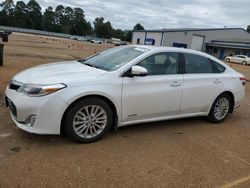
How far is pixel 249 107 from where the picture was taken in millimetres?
7941

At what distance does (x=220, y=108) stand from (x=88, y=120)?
10.4 feet

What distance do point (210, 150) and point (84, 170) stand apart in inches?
85.1

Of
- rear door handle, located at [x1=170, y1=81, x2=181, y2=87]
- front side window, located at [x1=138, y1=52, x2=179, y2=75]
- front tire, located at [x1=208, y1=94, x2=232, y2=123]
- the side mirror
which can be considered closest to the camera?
the side mirror

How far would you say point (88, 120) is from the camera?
430 cm

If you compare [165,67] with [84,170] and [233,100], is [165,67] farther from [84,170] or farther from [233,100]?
[84,170]

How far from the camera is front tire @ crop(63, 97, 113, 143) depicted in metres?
4.13

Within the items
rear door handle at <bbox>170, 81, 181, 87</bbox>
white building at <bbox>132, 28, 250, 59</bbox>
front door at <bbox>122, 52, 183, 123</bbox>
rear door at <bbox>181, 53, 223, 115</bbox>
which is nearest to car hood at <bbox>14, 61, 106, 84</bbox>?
front door at <bbox>122, 52, 183, 123</bbox>

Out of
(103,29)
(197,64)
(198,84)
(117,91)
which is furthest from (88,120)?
(103,29)

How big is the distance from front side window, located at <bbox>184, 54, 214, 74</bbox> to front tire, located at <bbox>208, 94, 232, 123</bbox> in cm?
67

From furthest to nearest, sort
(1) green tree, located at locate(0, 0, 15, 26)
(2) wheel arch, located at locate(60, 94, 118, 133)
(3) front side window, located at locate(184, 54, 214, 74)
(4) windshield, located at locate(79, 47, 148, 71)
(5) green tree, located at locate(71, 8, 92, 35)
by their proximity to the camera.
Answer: (5) green tree, located at locate(71, 8, 92, 35) → (1) green tree, located at locate(0, 0, 15, 26) → (3) front side window, located at locate(184, 54, 214, 74) → (4) windshield, located at locate(79, 47, 148, 71) → (2) wheel arch, located at locate(60, 94, 118, 133)

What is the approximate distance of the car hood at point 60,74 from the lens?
4.12 meters

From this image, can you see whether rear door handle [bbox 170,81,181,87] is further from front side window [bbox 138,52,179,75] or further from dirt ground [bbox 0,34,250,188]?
dirt ground [bbox 0,34,250,188]

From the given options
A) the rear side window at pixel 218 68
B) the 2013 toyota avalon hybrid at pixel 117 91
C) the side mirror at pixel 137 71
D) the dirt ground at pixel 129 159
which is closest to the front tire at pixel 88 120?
the 2013 toyota avalon hybrid at pixel 117 91

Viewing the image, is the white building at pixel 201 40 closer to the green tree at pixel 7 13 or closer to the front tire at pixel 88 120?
the front tire at pixel 88 120
